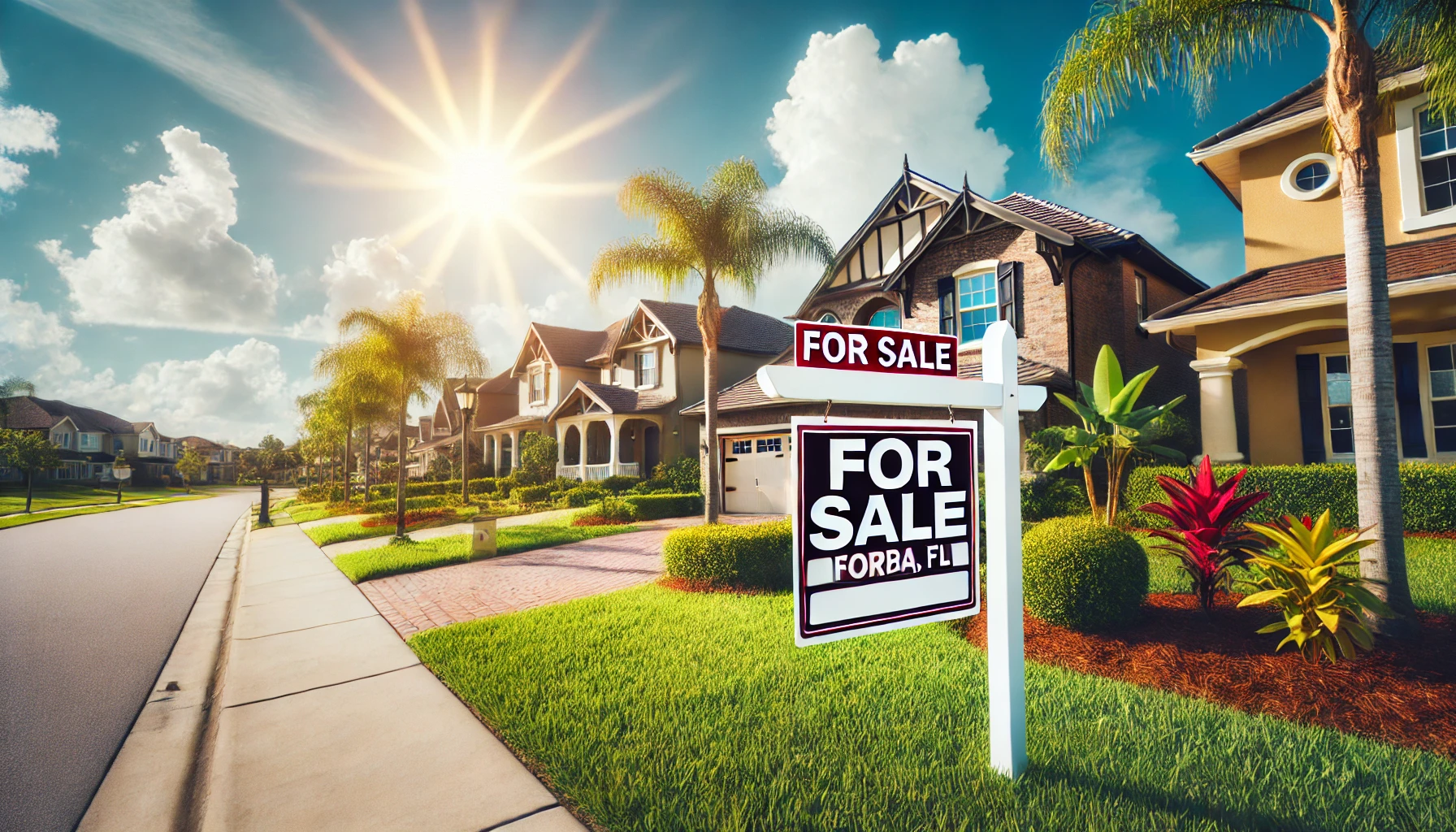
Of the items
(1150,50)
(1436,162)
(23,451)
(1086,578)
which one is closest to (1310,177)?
(1436,162)

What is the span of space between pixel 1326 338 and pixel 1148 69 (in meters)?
8.16

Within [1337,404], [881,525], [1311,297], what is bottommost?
[881,525]

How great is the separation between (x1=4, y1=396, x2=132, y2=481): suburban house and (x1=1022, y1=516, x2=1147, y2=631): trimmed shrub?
61489mm

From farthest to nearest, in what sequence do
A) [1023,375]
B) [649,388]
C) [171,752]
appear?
[649,388] → [1023,375] → [171,752]

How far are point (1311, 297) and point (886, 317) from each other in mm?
10027

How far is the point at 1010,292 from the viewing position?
48.7 feet

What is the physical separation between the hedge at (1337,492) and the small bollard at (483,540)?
11518 mm

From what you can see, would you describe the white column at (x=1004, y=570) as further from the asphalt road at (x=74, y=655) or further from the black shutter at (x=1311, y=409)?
the black shutter at (x=1311, y=409)

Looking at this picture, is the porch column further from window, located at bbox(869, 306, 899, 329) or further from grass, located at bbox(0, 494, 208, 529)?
grass, located at bbox(0, 494, 208, 529)

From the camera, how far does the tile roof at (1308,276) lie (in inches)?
373

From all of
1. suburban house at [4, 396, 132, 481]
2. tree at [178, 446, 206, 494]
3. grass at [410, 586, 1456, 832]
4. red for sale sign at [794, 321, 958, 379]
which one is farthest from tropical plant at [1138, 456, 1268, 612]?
tree at [178, 446, 206, 494]

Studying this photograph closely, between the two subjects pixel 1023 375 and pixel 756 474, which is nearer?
pixel 1023 375

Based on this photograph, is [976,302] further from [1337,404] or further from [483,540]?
[483,540]

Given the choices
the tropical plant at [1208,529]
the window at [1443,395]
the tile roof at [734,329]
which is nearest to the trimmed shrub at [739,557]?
the tropical plant at [1208,529]
